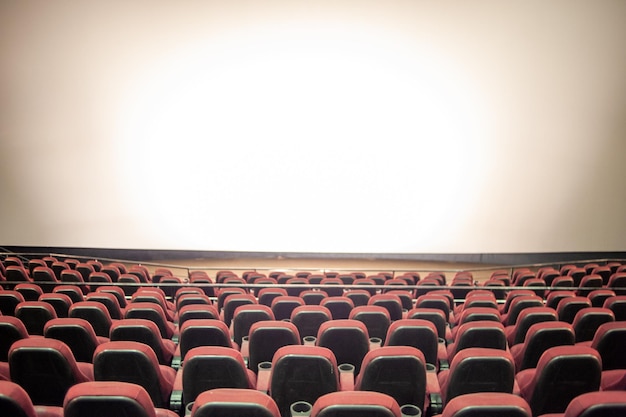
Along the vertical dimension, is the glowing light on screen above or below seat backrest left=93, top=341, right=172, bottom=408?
above

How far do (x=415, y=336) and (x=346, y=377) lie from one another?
0.52m

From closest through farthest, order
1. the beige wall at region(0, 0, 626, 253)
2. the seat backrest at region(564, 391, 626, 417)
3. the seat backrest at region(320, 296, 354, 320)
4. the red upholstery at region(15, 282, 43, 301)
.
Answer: the seat backrest at region(564, 391, 626, 417), the seat backrest at region(320, 296, 354, 320), the red upholstery at region(15, 282, 43, 301), the beige wall at region(0, 0, 626, 253)

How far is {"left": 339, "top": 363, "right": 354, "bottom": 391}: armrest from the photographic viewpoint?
3.08 meters

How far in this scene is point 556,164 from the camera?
10.6 metres

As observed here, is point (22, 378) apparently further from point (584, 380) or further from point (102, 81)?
point (102, 81)

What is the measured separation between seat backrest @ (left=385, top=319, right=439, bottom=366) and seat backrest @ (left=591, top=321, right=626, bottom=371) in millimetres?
1035

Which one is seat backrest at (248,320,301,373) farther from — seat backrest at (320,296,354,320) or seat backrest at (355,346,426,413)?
seat backrest at (320,296,354,320)

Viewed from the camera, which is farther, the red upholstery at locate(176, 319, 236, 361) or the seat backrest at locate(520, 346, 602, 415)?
the red upholstery at locate(176, 319, 236, 361)

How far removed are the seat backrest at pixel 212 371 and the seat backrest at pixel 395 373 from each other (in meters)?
0.61

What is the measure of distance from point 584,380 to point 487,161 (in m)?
8.42

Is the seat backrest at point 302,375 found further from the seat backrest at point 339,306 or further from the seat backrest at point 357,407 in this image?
the seat backrest at point 339,306

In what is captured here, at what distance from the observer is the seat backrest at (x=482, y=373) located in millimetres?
2562

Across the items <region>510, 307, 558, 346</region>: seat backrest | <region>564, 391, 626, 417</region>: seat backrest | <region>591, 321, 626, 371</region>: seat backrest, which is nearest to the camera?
<region>564, 391, 626, 417</region>: seat backrest

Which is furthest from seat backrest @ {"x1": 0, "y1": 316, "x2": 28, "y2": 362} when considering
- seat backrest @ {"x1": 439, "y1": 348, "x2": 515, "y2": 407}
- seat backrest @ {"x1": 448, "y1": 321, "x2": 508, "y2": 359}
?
seat backrest @ {"x1": 448, "y1": 321, "x2": 508, "y2": 359}
